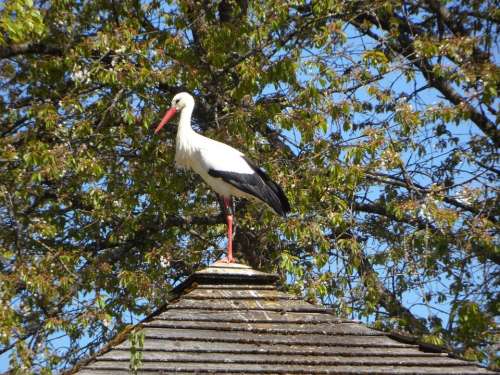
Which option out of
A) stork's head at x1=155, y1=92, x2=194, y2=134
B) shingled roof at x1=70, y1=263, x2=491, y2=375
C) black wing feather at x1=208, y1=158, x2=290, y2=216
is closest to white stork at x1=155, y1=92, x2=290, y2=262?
black wing feather at x1=208, y1=158, x2=290, y2=216

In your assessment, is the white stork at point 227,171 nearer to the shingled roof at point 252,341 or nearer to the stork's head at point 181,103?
the stork's head at point 181,103

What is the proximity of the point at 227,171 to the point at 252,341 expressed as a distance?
447 centimetres

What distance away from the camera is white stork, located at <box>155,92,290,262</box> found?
9.91m

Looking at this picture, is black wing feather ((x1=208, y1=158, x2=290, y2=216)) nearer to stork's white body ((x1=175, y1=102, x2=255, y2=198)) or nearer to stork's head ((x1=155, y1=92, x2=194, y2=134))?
stork's white body ((x1=175, y1=102, x2=255, y2=198))

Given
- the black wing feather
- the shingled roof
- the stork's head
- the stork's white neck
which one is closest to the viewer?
the shingled roof

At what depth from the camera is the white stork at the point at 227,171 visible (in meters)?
9.91

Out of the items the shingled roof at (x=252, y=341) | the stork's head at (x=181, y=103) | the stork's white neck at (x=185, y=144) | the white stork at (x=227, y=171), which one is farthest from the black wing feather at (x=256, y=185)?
the shingled roof at (x=252, y=341)

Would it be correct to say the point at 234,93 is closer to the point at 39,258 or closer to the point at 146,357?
the point at 39,258

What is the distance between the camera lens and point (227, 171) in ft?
32.5

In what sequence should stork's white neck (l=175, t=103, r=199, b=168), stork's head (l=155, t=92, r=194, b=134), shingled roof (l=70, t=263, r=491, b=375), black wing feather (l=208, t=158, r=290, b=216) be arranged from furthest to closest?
stork's head (l=155, t=92, r=194, b=134) < stork's white neck (l=175, t=103, r=199, b=168) < black wing feather (l=208, t=158, r=290, b=216) < shingled roof (l=70, t=263, r=491, b=375)

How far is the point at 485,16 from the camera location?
14.2 m

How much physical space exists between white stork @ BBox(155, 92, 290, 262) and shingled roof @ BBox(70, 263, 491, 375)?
3473 millimetres

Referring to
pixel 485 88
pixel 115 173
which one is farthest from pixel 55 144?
pixel 485 88

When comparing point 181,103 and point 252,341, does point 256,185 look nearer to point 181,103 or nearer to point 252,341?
point 181,103
